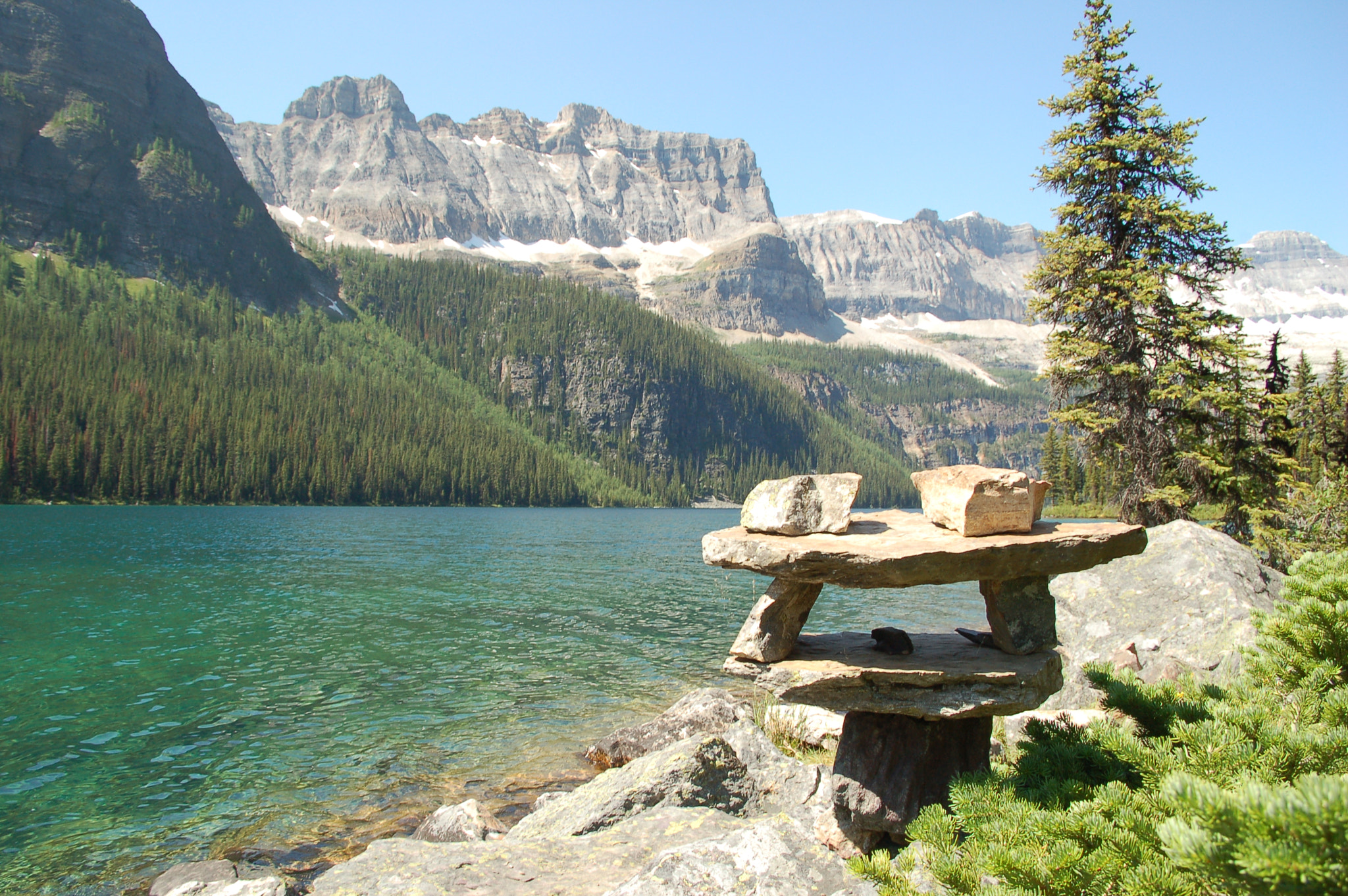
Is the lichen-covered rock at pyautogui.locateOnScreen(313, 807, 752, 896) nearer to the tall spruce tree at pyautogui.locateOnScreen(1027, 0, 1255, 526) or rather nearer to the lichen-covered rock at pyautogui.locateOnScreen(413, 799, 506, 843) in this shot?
the lichen-covered rock at pyautogui.locateOnScreen(413, 799, 506, 843)

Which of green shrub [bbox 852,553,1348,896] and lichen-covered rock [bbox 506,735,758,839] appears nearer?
green shrub [bbox 852,553,1348,896]

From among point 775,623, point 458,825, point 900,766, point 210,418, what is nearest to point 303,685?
point 458,825

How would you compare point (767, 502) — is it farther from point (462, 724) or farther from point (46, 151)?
point (46, 151)

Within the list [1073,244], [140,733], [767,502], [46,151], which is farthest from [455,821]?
[46,151]

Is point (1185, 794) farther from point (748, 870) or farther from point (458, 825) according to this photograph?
point (458, 825)

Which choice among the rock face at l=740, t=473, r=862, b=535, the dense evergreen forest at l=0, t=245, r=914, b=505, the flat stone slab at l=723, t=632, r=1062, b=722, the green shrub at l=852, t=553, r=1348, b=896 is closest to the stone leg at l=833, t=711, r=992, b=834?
the flat stone slab at l=723, t=632, r=1062, b=722

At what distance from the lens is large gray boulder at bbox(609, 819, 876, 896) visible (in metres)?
6.66

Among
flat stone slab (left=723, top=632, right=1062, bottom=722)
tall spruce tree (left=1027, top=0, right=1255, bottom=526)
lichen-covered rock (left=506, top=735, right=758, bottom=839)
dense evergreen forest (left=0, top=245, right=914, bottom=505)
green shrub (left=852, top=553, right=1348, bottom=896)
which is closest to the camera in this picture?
green shrub (left=852, top=553, right=1348, bottom=896)

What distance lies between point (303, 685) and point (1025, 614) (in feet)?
63.1

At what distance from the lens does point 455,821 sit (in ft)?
34.1

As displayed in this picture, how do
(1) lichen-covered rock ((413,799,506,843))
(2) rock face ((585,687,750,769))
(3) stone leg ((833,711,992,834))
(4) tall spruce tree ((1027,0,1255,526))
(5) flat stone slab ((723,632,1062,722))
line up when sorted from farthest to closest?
(4) tall spruce tree ((1027,0,1255,526)) < (2) rock face ((585,687,750,769)) < (1) lichen-covered rock ((413,799,506,843)) < (3) stone leg ((833,711,992,834)) < (5) flat stone slab ((723,632,1062,722))

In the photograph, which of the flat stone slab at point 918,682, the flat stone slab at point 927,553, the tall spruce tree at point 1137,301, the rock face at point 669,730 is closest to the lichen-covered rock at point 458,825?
the rock face at point 669,730

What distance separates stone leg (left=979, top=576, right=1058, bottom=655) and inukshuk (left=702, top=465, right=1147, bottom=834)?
0.05 feet

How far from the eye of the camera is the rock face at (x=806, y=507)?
7.64 m
